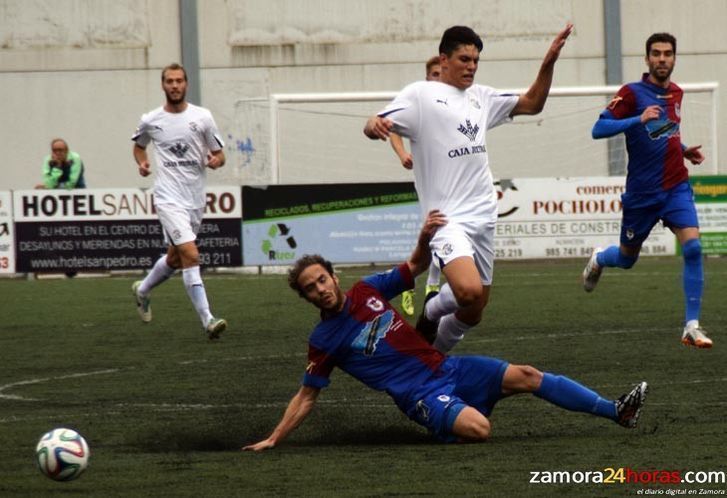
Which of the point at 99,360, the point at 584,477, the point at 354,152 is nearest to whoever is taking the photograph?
the point at 584,477

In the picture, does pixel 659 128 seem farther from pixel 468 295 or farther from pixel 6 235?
pixel 6 235

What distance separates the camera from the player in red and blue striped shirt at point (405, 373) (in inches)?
307

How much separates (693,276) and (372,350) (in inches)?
163

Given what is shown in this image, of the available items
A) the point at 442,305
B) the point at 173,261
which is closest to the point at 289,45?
the point at 173,261

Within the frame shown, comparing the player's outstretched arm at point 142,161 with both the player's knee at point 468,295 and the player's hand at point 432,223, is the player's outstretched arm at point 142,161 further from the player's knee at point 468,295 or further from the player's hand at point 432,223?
the player's knee at point 468,295

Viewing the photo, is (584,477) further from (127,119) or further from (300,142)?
(127,119)

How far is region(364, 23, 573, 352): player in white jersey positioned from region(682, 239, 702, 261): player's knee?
240 cm

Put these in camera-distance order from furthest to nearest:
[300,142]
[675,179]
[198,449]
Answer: [300,142], [675,179], [198,449]

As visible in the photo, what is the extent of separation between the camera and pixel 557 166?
2703 cm

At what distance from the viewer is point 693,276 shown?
11.4 meters

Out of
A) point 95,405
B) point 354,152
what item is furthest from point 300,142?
point 95,405

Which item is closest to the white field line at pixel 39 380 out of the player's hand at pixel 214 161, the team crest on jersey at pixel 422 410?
the player's hand at pixel 214 161

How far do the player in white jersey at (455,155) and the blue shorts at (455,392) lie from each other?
1096 millimetres

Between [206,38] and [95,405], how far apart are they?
20.4 m
